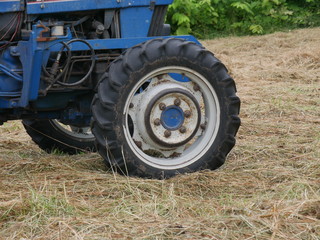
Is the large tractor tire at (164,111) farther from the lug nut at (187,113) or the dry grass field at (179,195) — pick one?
the dry grass field at (179,195)

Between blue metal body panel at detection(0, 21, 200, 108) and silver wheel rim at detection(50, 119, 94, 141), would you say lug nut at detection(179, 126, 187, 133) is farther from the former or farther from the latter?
silver wheel rim at detection(50, 119, 94, 141)

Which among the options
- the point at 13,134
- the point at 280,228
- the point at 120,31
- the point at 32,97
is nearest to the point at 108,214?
the point at 280,228

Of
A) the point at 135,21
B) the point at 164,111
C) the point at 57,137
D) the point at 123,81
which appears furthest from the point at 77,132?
the point at 123,81

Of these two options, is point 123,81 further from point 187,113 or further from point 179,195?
point 179,195

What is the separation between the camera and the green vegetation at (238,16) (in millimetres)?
16578

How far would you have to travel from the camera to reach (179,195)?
15.5 ft

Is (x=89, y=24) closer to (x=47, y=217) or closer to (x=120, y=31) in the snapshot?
(x=120, y=31)

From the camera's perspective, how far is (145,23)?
18.4 ft

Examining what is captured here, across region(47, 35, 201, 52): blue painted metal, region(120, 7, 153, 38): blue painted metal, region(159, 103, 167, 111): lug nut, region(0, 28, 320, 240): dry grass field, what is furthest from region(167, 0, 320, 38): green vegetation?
region(159, 103, 167, 111): lug nut

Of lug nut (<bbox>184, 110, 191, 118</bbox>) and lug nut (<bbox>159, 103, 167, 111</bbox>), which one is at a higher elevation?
lug nut (<bbox>159, 103, 167, 111</bbox>)

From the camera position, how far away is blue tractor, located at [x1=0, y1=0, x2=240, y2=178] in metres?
5.07

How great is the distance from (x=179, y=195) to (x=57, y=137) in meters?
1.99

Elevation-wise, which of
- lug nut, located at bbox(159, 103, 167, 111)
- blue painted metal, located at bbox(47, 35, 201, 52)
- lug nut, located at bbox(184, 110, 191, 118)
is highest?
blue painted metal, located at bbox(47, 35, 201, 52)

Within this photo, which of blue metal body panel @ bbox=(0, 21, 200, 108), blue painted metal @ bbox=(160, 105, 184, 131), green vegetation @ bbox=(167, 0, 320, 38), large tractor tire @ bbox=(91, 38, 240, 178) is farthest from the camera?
green vegetation @ bbox=(167, 0, 320, 38)
